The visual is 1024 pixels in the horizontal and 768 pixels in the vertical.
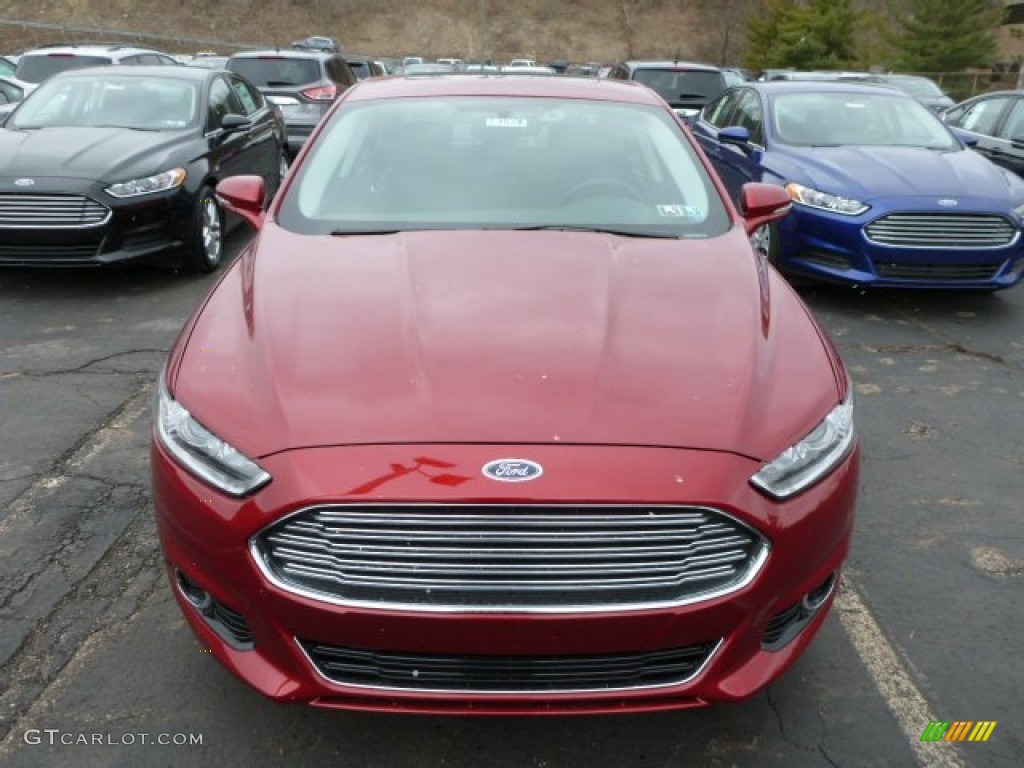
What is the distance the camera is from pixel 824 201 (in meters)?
6.42

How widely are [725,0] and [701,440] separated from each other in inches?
2615

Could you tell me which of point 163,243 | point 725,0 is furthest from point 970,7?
point 163,243

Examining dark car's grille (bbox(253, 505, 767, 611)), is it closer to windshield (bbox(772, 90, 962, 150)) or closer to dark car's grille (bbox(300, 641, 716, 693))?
dark car's grille (bbox(300, 641, 716, 693))

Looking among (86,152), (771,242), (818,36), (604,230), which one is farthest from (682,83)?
(818,36)

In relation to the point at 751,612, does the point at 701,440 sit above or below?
above

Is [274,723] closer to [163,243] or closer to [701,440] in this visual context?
[701,440]

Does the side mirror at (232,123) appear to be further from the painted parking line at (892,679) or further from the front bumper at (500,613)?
the painted parking line at (892,679)

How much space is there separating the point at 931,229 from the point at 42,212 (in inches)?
240

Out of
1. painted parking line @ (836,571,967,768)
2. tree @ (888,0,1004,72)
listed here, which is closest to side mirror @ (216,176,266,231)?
painted parking line @ (836,571,967,768)

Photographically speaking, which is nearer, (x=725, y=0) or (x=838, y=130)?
(x=838, y=130)

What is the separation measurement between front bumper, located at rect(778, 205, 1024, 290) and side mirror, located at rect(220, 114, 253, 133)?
188 inches

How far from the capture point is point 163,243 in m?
6.65

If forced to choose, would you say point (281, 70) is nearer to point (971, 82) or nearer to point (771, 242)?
point (771, 242)

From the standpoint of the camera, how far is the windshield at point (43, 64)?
1442 centimetres
